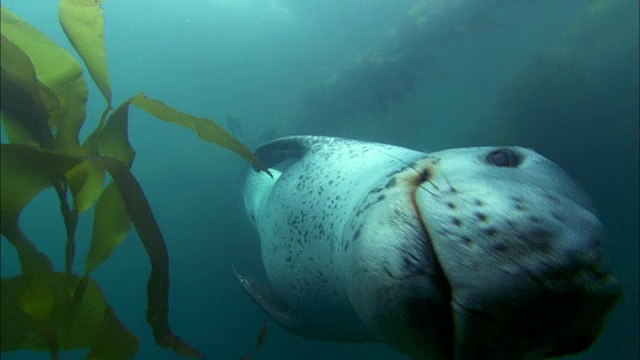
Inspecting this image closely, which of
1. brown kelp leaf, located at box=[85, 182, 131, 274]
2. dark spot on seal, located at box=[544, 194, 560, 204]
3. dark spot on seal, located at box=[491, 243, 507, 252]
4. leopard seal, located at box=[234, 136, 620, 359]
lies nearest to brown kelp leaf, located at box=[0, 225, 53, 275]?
brown kelp leaf, located at box=[85, 182, 131, 274]

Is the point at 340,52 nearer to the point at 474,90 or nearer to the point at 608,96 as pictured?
the point at 474,90

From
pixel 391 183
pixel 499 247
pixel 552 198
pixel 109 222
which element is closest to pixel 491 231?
pixel 499 247

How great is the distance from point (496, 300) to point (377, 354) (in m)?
5.28

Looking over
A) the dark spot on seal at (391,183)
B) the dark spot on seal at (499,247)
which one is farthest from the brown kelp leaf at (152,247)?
the dark spot on seal at (499,247)

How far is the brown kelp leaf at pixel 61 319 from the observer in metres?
1.34

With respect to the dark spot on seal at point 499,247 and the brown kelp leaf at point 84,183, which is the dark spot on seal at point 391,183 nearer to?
the dark spot on seal at point 499,247

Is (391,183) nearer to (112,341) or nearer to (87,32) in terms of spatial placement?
(112,341)

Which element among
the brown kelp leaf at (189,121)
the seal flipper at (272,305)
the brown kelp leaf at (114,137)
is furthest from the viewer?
the seal flipper at (272,305)

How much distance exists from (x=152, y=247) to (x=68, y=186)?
0.38 metres

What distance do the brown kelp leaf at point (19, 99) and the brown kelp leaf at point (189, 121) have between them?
1.08 feet

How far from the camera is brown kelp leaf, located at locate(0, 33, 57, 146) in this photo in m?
1.37

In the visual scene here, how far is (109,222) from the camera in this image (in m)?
1.56

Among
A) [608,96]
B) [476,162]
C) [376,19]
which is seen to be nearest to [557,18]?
[608,96]

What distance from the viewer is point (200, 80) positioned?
14.5 m
